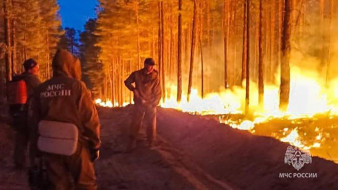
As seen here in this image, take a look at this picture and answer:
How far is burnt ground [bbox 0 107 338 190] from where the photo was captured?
7.92 meters

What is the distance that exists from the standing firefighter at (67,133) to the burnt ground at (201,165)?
3.36 metres

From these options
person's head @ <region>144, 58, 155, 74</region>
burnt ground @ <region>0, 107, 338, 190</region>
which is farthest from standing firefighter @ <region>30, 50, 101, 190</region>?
person's head @ <region>144, 58, 155, 74</region>

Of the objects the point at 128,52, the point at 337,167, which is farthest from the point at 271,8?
the point at 337,167

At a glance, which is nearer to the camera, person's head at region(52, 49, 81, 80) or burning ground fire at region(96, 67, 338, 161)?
person's head at region(52, 49, 81, 80)

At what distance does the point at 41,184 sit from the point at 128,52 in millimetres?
41869

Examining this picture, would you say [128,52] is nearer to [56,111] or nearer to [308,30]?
[308,30]

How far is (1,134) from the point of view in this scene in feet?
41.5

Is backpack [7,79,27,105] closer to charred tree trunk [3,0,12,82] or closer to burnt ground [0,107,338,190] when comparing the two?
burnt ground [0,107,338,190]

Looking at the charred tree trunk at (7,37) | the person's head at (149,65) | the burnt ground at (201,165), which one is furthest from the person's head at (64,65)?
the charred tree trunk at (7,37)

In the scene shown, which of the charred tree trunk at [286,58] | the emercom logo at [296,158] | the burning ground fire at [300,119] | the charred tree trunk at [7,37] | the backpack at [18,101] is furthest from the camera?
the charred tree trunk at [7,37]

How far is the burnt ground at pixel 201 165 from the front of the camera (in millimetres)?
7922

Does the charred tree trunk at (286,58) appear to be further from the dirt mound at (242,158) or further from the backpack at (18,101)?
the backpack at (18,101)

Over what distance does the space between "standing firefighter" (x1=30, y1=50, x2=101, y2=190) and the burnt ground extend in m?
3.36

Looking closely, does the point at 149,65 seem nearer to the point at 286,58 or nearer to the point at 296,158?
the point at 296,158
